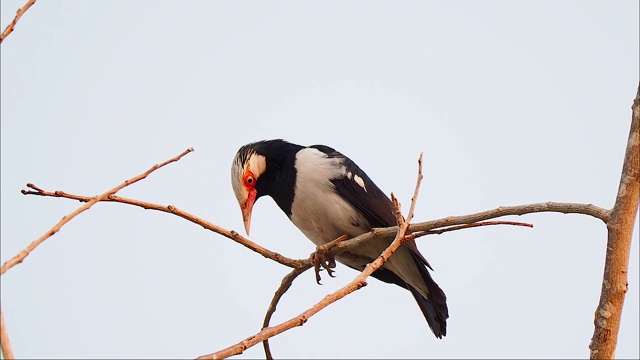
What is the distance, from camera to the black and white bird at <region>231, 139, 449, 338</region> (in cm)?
633

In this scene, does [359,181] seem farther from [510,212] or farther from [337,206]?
[510,212]

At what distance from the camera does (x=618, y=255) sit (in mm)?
3316

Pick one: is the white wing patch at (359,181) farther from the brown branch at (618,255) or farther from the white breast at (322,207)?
the brown branch at (618,255)

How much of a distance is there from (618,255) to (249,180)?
3.88 metres

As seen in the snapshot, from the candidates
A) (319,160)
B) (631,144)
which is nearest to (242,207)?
(319,160)

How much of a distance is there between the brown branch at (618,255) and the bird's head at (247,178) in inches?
147

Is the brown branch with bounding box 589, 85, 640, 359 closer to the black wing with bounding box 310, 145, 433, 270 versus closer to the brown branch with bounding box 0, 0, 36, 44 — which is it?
the brown branch with bounding box 0, 0, 36, 44

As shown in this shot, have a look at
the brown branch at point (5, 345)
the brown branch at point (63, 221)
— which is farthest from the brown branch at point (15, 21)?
the brown branch at point (5, 345)

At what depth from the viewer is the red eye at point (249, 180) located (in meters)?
6.75

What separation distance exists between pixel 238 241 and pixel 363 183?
9.04 ft

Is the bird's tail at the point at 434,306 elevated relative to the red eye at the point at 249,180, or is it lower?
lower

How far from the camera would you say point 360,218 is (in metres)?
6.43

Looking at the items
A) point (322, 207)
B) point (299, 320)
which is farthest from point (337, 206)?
point (299, 320)

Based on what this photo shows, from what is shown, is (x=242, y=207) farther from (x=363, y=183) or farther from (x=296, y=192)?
(x=363, y=183)
